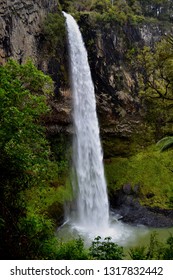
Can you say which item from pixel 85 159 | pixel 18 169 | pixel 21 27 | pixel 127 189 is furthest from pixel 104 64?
pixel 18 169

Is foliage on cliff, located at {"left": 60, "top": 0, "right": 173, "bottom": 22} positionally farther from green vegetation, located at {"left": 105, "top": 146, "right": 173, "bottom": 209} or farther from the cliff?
green vegetation, located at {"left": 105, "top": 146, "right": 173, "bottom": 209}

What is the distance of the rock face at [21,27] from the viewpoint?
667 inches

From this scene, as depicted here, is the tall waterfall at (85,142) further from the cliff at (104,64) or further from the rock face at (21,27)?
the rock face at (21,27)

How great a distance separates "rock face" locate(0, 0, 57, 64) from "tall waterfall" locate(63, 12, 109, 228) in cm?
245

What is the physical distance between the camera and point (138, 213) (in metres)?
18.6

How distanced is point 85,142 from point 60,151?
5.53ft

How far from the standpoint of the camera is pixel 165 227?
17.4 m

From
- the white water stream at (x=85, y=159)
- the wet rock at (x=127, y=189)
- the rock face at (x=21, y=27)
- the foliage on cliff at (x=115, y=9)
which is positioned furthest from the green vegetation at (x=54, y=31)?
the wet rock at (x=127, y=189)

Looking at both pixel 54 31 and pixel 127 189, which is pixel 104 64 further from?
pixel 127 189

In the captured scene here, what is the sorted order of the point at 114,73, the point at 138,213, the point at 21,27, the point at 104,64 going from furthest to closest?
the point at 114,73
the point at 104,64
the point at 138,213
the point at 21,27

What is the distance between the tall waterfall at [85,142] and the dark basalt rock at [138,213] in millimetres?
1023

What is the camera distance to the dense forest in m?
7.93

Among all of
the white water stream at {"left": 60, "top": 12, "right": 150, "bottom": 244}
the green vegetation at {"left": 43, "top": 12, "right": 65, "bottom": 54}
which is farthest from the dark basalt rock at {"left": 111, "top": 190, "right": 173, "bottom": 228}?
the green vegetation at {"left": 43, "top": 12, "right": 65, "bottom": 54}

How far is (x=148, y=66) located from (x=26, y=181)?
6276mm
